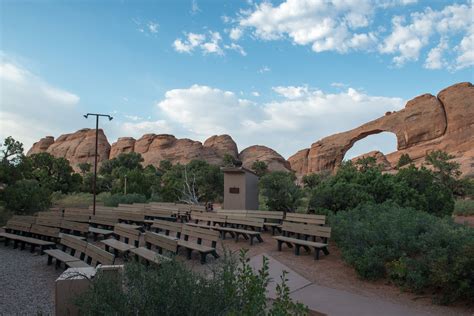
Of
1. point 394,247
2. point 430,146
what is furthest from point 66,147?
point 394,247

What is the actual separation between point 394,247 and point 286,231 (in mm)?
3595

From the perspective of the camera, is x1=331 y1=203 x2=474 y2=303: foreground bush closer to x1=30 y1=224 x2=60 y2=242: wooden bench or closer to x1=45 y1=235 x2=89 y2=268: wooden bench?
x1=45 y1=235 x2=89 y2=268: wooden bench

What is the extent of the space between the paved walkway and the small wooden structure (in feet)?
25.6

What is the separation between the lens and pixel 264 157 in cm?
7062

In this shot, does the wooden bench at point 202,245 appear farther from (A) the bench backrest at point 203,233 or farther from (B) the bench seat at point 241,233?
(B) the bench seat at point 241,233

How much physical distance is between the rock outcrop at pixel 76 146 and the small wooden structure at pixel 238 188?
211 feet

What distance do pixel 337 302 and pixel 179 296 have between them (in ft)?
10.4

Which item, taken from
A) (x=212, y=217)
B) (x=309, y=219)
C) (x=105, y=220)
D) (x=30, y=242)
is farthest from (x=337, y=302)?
(x=105, y=220)

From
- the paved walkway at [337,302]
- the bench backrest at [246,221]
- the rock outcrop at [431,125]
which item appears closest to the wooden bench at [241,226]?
the bench backrest at [246,221]

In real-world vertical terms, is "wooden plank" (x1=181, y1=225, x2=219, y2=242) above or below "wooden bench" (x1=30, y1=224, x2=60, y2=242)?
above

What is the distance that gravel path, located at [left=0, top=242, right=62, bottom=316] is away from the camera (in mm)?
5285

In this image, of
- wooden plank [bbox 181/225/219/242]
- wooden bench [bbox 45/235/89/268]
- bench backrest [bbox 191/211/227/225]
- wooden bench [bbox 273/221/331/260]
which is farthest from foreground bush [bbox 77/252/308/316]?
bench backrest [bbox 191/211/227/225]

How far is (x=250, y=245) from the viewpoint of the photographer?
9.87 meters

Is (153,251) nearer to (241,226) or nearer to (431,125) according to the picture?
(241,226)
